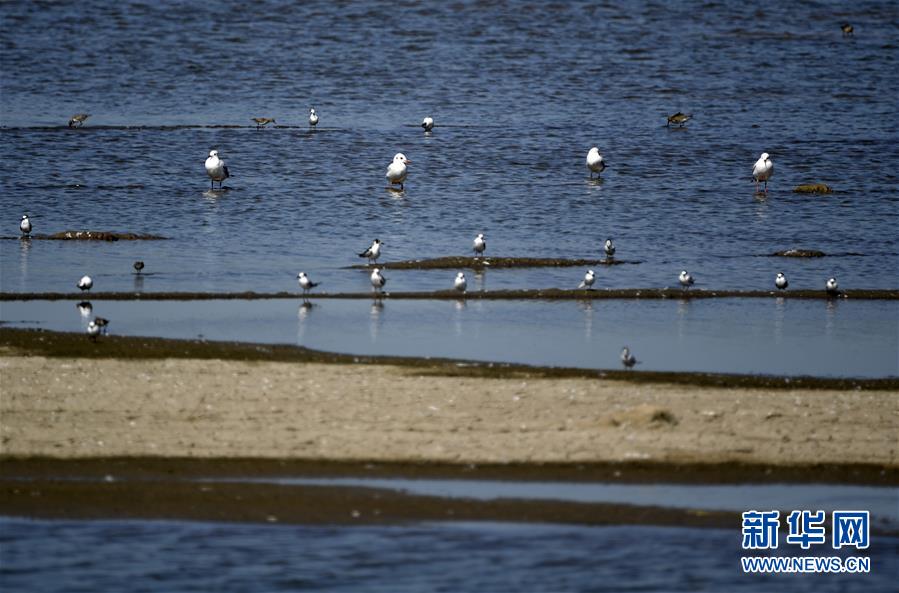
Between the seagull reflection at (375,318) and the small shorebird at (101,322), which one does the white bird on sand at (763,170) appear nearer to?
the seagull reflection at (375,318)

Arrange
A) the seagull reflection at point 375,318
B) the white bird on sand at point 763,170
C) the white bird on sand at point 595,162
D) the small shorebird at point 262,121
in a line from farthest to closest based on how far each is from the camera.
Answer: the small shorebird at point 262,121 → the white bird on sand at point 595,162 → the white bird on sand at point 763,170 → the seagull reflection at point 375,318

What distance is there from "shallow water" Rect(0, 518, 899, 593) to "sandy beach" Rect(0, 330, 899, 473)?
61.5 inches

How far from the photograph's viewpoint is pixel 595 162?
3553 cm

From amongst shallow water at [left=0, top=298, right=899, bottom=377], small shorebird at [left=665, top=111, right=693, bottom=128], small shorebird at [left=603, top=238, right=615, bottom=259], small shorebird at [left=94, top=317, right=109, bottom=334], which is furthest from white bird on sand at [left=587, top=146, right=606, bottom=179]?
small shorebird at [left=94, top=317, right=109, bottom=334]

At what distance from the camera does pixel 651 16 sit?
61.2 meters

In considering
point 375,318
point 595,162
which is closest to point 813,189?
point 595,162

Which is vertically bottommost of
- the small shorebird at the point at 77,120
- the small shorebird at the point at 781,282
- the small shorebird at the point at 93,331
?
the small shorebird at the point at 93,331

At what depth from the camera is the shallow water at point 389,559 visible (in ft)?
37.0

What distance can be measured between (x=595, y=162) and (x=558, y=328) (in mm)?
15926

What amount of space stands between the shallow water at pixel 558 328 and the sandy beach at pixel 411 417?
1621mm

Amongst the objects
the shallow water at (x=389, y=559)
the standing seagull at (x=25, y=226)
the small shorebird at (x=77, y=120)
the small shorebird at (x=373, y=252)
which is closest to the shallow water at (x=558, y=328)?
the small shorebird at (x=373, y=252)

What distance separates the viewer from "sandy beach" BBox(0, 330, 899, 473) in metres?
13.9

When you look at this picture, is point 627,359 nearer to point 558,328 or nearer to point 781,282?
point 558,328

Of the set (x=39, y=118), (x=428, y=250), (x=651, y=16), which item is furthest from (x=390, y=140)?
(x=651, y=16)
